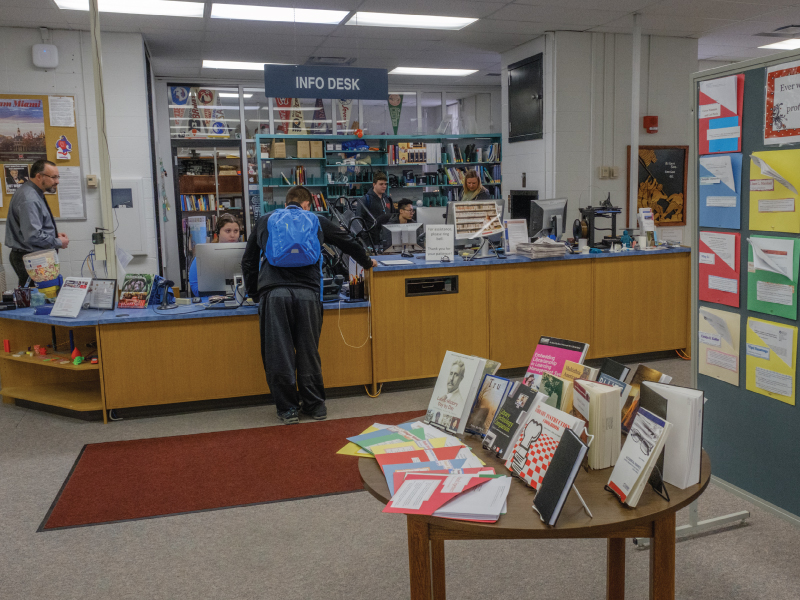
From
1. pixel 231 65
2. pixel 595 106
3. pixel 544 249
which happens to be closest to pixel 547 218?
pixel 544 249

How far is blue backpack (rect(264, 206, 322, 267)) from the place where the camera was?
13.8 ft

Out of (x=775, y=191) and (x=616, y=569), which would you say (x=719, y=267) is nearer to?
(x=775, y=191)

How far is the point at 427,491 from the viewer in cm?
169

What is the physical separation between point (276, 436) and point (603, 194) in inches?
202

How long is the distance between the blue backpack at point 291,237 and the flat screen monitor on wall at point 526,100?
4.24 metres

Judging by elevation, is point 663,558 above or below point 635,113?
below

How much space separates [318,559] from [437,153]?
7.75 metres

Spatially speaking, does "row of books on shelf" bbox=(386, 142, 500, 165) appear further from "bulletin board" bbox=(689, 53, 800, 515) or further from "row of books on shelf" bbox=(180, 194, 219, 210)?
"bulletin board" bbox=(689, 53, 800, 515)

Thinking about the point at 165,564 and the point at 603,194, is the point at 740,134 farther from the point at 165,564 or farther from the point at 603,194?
the point at 603,194

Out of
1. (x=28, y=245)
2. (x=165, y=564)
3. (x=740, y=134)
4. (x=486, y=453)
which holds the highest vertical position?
(x=740, y=134)

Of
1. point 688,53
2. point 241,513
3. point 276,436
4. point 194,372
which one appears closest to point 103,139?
point 194,372

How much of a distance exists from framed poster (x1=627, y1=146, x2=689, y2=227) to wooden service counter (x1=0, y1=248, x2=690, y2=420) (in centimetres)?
228

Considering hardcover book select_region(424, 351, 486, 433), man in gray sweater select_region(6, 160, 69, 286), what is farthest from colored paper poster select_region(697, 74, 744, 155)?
man in gray sweater select_region(6, 160, 69, 286)

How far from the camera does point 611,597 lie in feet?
7.37
